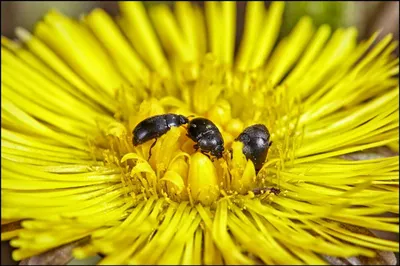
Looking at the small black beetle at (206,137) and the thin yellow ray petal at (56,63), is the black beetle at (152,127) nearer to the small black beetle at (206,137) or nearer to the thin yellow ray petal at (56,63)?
the small black beetle at (206,137)

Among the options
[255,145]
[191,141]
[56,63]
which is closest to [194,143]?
[191,141]

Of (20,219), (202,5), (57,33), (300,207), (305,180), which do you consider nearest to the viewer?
(20,219)

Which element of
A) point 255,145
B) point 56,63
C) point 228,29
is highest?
point 228,29

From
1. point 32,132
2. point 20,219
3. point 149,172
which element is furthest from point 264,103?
point 20,219

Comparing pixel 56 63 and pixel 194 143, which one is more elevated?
pixel 56 63

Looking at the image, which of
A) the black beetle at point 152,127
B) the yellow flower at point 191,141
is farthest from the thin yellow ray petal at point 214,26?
the black beetle at point 152,127

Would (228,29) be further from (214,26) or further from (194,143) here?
(194,143)

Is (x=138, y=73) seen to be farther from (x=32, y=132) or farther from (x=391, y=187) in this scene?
(x=391, y=187)
